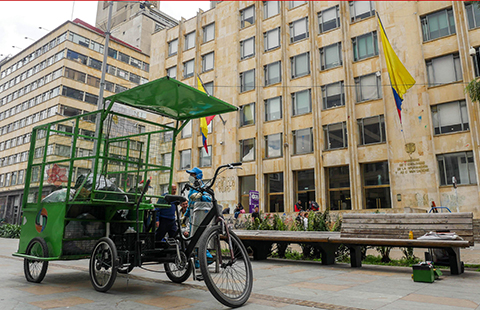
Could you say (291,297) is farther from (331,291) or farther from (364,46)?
(364,46)

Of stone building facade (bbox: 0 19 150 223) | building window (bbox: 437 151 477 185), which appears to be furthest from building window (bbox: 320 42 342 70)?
stone building facade (bbox: 0 19 150 223)

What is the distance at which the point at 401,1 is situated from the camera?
25.5m

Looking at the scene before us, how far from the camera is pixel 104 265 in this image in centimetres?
539

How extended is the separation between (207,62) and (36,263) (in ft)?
104

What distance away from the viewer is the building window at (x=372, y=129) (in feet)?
82.0

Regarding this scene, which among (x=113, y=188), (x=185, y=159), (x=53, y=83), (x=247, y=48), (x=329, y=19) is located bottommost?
(x=113, y=188)

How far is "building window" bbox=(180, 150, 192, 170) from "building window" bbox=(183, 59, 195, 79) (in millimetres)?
8254

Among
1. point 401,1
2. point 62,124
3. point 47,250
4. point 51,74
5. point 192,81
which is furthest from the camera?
point 51,74

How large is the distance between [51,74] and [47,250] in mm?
50207

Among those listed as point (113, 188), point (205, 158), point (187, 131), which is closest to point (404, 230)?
point (113, 188)

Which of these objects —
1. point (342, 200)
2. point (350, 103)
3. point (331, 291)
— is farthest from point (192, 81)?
point (331, 291)

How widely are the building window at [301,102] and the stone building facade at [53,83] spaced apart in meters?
30.9

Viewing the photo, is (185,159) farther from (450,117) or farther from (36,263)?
(36,263)

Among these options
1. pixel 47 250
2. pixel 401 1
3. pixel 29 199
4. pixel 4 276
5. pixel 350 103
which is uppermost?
pixel 401 1
